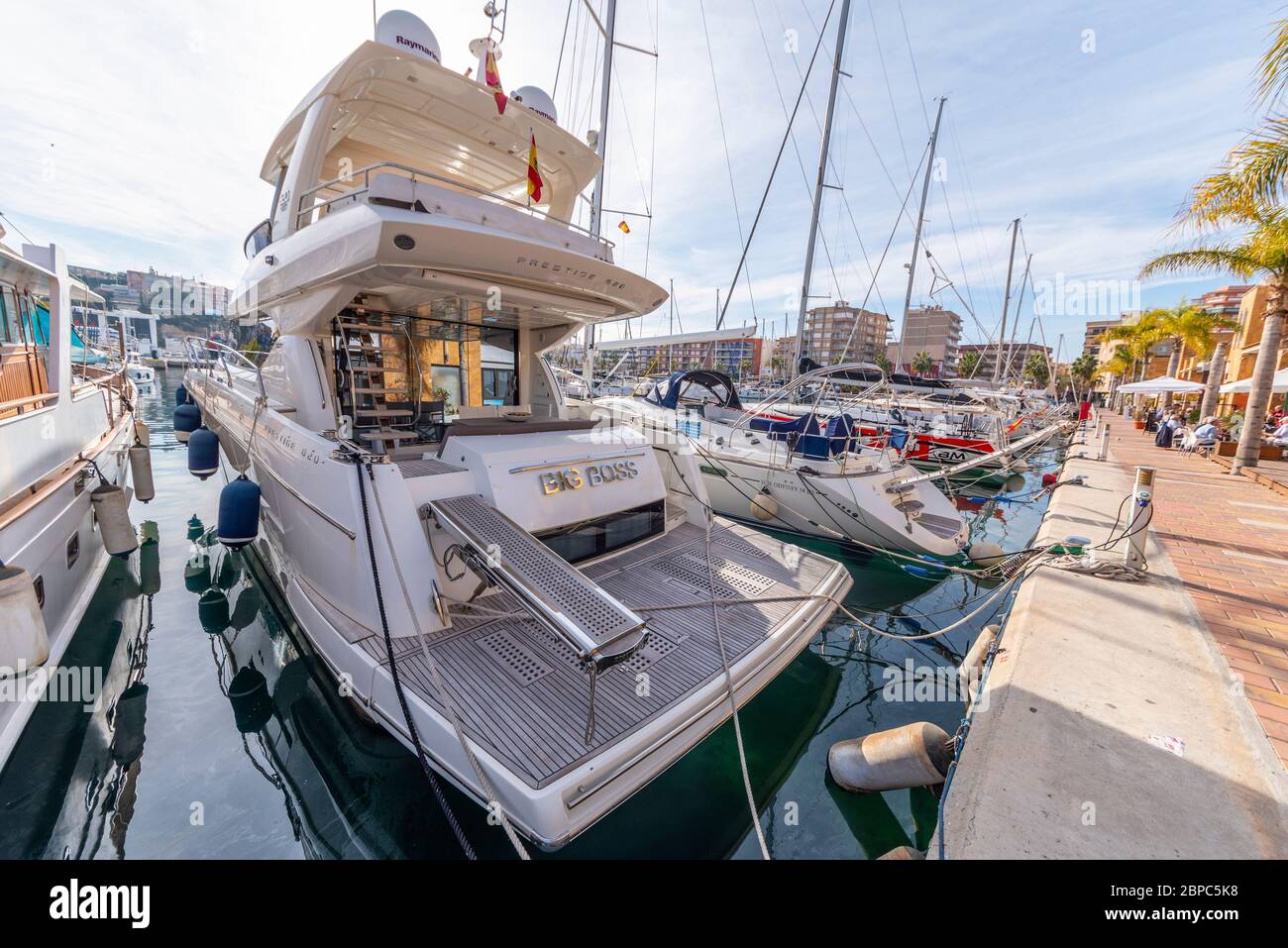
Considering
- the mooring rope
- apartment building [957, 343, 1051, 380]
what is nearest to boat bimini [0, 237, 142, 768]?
the mooring rope

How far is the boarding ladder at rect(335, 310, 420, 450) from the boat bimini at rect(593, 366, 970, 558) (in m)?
2.33

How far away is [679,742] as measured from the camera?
2658 millimetres

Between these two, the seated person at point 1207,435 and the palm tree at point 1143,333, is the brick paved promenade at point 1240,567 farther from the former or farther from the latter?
the palm tree at point 1143,333

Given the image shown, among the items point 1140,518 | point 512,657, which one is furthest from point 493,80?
point 1140,518

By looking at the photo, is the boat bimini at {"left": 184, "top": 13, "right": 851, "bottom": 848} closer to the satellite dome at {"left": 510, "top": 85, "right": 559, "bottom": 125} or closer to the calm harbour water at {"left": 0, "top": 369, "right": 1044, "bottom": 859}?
the satellite dome at {"left": 510, "top": 85, "right": 559, "bottom": 125}

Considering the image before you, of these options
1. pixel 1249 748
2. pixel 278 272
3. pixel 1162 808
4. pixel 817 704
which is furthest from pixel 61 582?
pixel 1249 748

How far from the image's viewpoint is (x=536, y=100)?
209 inches

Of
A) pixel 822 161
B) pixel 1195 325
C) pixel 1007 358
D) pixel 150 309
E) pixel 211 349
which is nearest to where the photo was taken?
pixel 211 349

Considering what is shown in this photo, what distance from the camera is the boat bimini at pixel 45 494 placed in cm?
254

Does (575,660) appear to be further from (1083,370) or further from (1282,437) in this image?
(1083,370)

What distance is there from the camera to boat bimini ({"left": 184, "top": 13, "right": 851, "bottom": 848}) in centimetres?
261

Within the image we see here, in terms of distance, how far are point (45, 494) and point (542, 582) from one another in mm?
4207

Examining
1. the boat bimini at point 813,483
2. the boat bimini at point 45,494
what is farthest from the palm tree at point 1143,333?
the boat bimini at point 45,494
